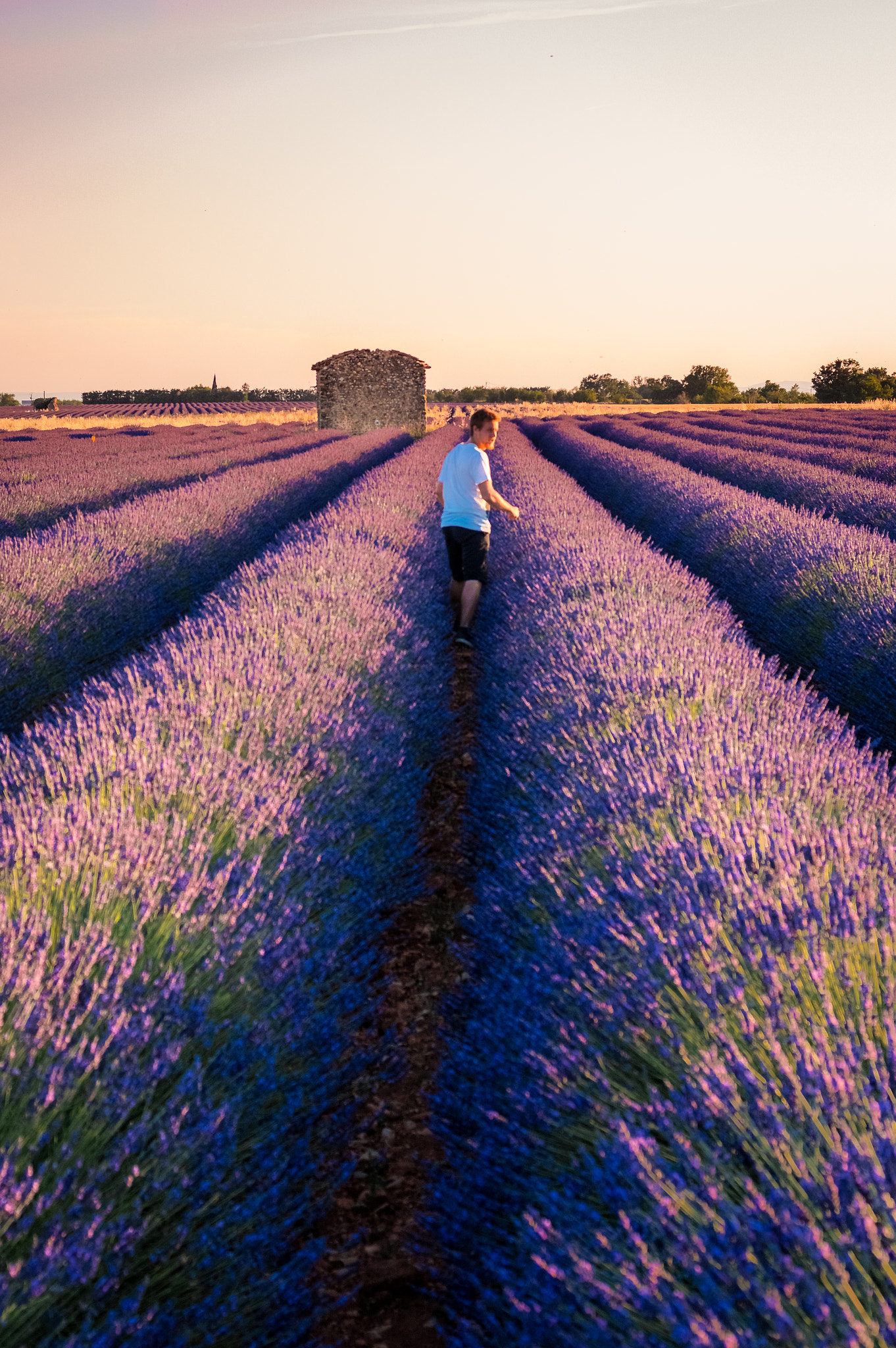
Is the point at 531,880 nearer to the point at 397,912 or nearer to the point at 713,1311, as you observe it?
the point at 397,912

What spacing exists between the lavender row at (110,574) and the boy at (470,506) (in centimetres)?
216

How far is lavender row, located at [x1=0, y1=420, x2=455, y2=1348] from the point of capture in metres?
1.18

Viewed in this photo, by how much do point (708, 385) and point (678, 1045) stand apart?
72.2 metres

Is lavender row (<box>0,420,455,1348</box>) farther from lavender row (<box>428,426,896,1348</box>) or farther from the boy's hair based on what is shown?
the boy's hair

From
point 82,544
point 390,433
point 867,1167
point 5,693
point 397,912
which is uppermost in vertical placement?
point 390,433

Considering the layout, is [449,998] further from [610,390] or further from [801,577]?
[610,390]

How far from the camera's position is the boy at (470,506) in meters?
5.22

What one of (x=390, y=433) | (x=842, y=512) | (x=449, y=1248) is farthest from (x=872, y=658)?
(x=390, y=433)

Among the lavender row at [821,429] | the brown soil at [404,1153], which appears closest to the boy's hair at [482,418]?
the brown soil at [404,1153]

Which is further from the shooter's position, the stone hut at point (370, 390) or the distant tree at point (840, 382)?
the distant tree at point (840, 382)

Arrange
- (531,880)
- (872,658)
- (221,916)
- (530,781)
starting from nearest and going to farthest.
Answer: (221,916), (531,880), (530,781), (872,658)

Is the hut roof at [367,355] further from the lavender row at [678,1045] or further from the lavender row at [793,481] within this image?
the lavender row at [678,1045]

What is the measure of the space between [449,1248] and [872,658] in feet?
12.6

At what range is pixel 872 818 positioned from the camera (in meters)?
2.03
